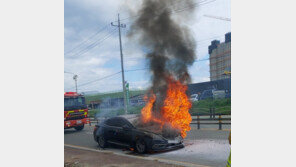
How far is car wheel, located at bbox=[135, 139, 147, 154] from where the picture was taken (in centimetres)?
718

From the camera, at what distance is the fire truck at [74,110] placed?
1359 cm

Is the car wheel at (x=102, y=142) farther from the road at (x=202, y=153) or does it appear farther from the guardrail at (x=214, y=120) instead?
the guardrail at (x=214, y=120)

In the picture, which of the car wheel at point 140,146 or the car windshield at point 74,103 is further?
the car windshield at point 74,103

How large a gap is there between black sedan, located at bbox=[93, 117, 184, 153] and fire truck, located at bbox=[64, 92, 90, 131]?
5.42m

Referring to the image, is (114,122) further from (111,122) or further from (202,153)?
(202,153)

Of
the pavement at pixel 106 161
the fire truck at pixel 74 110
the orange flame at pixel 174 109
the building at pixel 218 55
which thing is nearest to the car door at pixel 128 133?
Result: the orange flame at pixel 174 109

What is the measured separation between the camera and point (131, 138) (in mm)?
7582

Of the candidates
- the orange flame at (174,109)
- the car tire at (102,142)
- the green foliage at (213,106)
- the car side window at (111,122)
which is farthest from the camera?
the green foliage at (213,106)

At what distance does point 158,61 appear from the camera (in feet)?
32.6

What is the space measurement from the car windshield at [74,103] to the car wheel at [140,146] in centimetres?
758

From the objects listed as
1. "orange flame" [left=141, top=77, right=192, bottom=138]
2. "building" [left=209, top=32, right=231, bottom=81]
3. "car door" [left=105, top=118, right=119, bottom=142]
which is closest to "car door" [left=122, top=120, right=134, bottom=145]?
"car door" [left=105, top=118, right=119, bottom=142]

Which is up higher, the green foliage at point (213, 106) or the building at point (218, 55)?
the building at point (218, 55)

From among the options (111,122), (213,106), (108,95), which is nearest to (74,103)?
(108,95)

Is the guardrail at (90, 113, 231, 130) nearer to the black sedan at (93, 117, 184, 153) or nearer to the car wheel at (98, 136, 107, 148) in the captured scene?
the black sedan at (93, 117, 184, 153)
